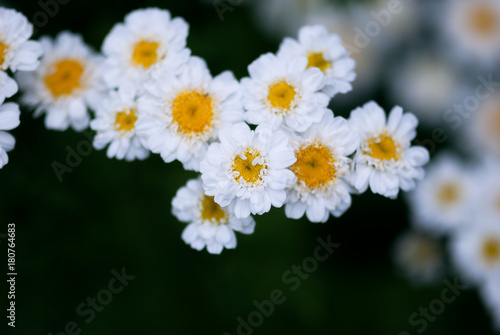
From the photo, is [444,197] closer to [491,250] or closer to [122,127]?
[491,250]

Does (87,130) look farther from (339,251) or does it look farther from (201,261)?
(339,251)

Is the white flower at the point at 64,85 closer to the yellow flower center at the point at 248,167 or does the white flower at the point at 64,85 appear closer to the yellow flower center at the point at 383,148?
the yellow flower center at the point at 248,167

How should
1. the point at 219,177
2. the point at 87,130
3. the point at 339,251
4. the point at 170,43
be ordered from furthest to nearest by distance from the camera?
1. the point at 339,251
2. the point at 87,130
3. the point at 170,43
4. the point at 219,177

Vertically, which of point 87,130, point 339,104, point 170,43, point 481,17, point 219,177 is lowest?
point 87,130

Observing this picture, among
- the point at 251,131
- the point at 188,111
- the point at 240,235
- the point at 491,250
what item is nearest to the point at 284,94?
the point at 251,131

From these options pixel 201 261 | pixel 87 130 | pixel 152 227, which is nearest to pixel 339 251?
pixel 201 261
